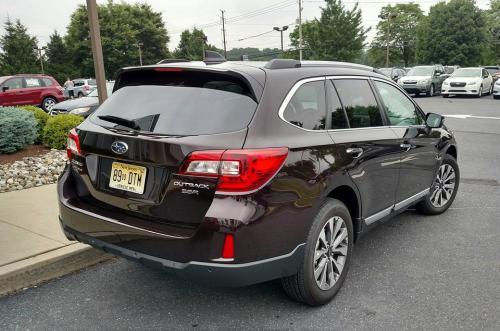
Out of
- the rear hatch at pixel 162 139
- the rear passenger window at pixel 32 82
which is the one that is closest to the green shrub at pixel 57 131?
the rear hatch at pixel 162 139

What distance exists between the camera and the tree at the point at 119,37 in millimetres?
62031

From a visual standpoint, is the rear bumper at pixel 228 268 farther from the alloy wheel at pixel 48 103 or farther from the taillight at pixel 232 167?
the alloy wheel at pixel 48 103

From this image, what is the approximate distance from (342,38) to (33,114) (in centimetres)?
4781

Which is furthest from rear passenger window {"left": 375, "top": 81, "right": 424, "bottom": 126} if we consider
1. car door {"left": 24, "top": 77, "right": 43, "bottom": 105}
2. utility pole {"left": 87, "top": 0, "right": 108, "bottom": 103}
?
car door {"left": 24, "top": 77, "right": 43, "bottom": 105}

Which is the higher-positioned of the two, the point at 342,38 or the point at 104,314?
the point at 342,38

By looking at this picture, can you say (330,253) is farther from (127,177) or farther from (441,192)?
(441,192)

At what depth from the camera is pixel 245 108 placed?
277 centimetres

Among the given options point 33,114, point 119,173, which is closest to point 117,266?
point 119,173

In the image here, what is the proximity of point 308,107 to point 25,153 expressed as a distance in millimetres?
6360

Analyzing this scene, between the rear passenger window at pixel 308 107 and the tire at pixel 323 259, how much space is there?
55 cm

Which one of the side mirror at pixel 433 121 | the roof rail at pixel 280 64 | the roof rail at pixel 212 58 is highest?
the roof rail at pixel 212 58

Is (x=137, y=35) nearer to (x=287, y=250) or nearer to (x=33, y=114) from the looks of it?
(x=33, y=114)

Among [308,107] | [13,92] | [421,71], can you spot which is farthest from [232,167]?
[421,71]

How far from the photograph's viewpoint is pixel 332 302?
3246 mm
